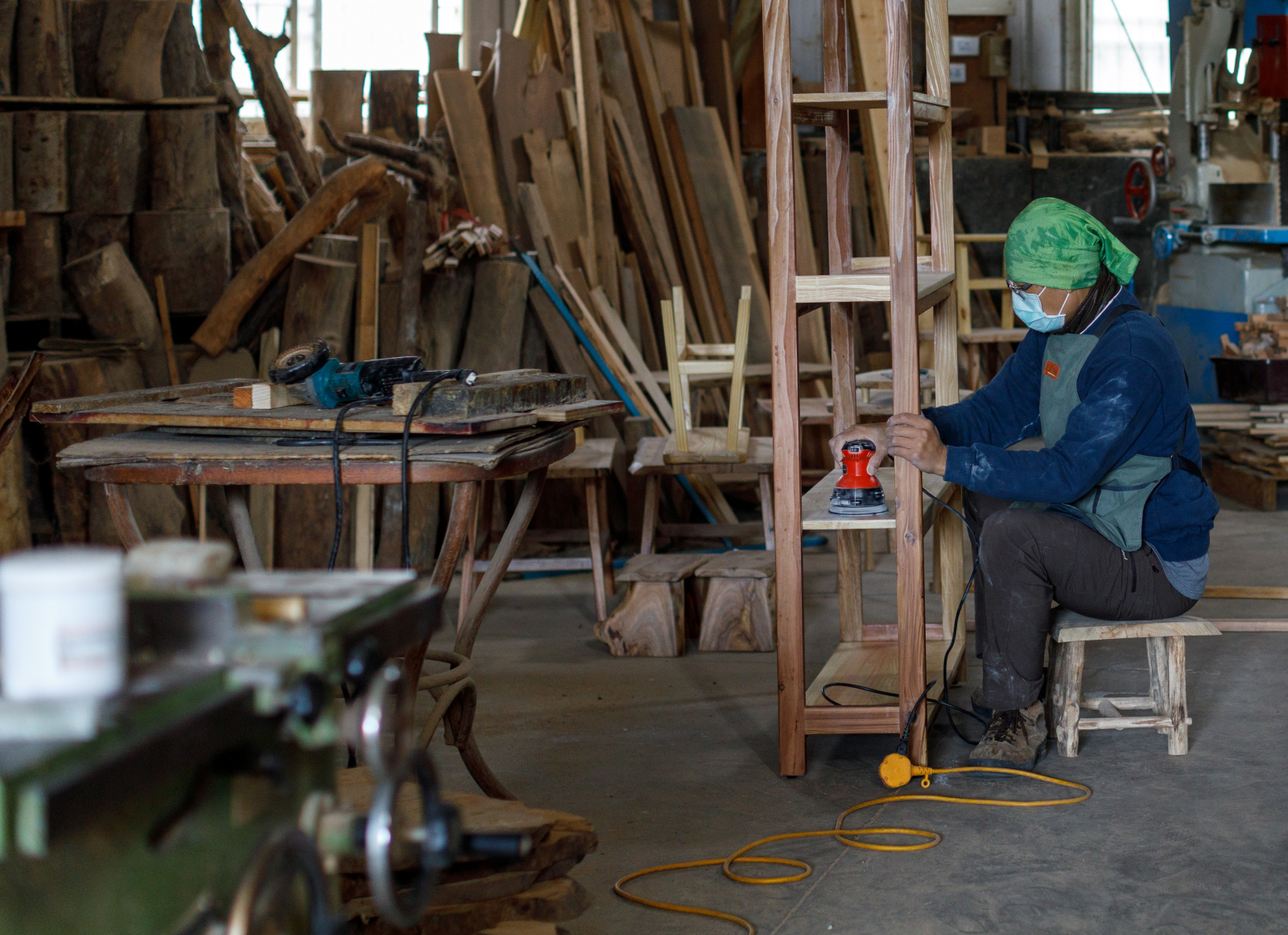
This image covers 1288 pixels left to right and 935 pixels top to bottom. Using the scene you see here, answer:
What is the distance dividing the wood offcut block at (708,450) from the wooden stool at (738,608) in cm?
44

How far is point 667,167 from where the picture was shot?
6.68 meters

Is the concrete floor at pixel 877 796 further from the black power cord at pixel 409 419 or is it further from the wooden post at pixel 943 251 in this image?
the black power cord at pixel 409 419

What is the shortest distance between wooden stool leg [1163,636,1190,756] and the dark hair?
2.69 ft

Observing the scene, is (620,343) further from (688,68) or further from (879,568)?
(688,68)

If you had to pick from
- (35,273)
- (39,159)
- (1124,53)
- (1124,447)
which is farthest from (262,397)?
(1124,53)

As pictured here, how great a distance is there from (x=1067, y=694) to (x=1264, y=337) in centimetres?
390

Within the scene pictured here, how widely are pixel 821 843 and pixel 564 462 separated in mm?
2150

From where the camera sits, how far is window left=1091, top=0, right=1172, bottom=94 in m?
Answer: 10.6

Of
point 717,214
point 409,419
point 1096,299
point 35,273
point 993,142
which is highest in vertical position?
point 993,142

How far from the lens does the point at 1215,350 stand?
6906 millimetres

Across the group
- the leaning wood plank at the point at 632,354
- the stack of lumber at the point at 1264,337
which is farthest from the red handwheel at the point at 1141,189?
the leaning wood plank at the point at 632,354

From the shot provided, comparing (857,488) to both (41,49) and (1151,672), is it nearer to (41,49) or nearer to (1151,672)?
(1151,672)

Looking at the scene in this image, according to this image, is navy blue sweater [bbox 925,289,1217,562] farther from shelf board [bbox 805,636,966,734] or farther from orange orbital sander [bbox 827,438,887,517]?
shelf board [bbox 805,636,966,734]

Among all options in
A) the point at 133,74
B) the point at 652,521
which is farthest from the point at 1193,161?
the point at 133,74
